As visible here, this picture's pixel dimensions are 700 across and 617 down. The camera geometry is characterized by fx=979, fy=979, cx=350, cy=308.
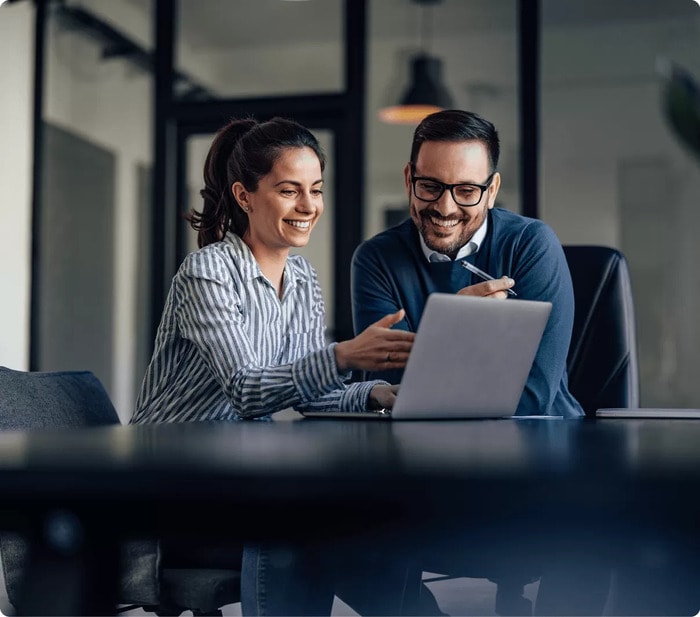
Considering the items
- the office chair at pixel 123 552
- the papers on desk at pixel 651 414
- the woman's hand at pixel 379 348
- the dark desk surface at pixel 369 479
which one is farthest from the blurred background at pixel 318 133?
the dark desk surface at pixel 369 479

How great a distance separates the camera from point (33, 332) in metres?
5.25

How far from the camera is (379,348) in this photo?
1.40 metres

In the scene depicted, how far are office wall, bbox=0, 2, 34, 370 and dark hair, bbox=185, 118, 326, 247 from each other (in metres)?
3.51

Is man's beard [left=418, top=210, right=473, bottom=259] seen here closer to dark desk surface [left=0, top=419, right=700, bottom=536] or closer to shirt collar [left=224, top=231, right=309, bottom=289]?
shirt collar [left=224, top=231, right=309, bottom=289]

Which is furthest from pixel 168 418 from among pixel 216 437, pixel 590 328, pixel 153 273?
pixel 153 273

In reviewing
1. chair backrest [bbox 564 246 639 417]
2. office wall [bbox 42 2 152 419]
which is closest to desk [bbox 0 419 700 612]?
chair backrest [bbox 564 246 639 417]

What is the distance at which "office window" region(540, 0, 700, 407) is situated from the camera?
446cm

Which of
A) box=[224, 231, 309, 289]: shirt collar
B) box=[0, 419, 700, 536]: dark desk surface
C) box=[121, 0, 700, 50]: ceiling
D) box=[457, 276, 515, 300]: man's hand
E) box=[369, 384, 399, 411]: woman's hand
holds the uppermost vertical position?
box=[121, 0, 700, 50]: ceiling

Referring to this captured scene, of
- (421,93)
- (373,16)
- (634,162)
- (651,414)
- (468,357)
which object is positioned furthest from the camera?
(373,16)

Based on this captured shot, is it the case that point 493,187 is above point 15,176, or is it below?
below

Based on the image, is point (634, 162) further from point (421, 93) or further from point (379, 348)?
point (379, 348)

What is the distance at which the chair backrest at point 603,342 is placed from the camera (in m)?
2.05

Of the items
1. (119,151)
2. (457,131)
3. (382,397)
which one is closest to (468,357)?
(382,397)

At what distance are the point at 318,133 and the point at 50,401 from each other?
3526 millimetres
